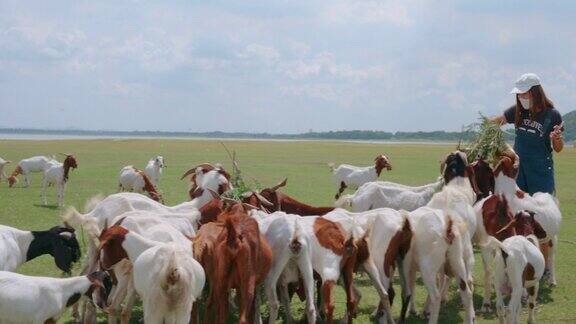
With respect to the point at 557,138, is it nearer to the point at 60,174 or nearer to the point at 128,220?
the point at 128,220

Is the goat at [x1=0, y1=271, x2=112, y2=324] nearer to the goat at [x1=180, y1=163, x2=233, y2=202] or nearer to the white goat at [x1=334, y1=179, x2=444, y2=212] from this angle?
the goat at [x1=180, y1=163, x2=233, y2=202]

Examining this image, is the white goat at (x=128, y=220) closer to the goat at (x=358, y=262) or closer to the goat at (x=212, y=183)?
the goat at (x=212, y=183)

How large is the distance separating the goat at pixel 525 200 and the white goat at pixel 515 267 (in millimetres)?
1398

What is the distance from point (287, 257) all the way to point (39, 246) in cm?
315

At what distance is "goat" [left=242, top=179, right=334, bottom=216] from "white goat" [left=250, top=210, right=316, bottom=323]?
161 cm

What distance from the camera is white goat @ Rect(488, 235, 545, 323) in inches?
293

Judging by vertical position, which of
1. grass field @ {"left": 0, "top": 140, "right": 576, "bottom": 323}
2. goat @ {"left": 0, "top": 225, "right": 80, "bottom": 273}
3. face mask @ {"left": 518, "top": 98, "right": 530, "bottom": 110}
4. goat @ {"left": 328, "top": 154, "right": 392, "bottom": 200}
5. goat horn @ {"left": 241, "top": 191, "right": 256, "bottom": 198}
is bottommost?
grass field @ {"left": 0, "top": 140, "right": 576, "bottom": 323}

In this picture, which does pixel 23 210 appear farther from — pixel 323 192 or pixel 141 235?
pixel 141 235

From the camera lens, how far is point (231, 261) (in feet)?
22.4

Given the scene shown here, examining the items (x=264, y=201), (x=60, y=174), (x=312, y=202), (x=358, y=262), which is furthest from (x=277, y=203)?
(x=60, y=174)

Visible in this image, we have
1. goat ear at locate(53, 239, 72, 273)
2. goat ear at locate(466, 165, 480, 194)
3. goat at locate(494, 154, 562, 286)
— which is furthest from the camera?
goat ear at locate(466, 165, 480, 194)

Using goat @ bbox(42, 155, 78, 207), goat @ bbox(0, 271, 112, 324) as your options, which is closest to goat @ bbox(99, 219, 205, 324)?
goat @ bbox(0, 271, 112, 324)

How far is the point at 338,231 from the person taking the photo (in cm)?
754

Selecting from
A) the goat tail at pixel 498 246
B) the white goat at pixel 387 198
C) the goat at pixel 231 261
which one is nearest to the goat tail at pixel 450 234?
the goat tail at pixel 498 246
